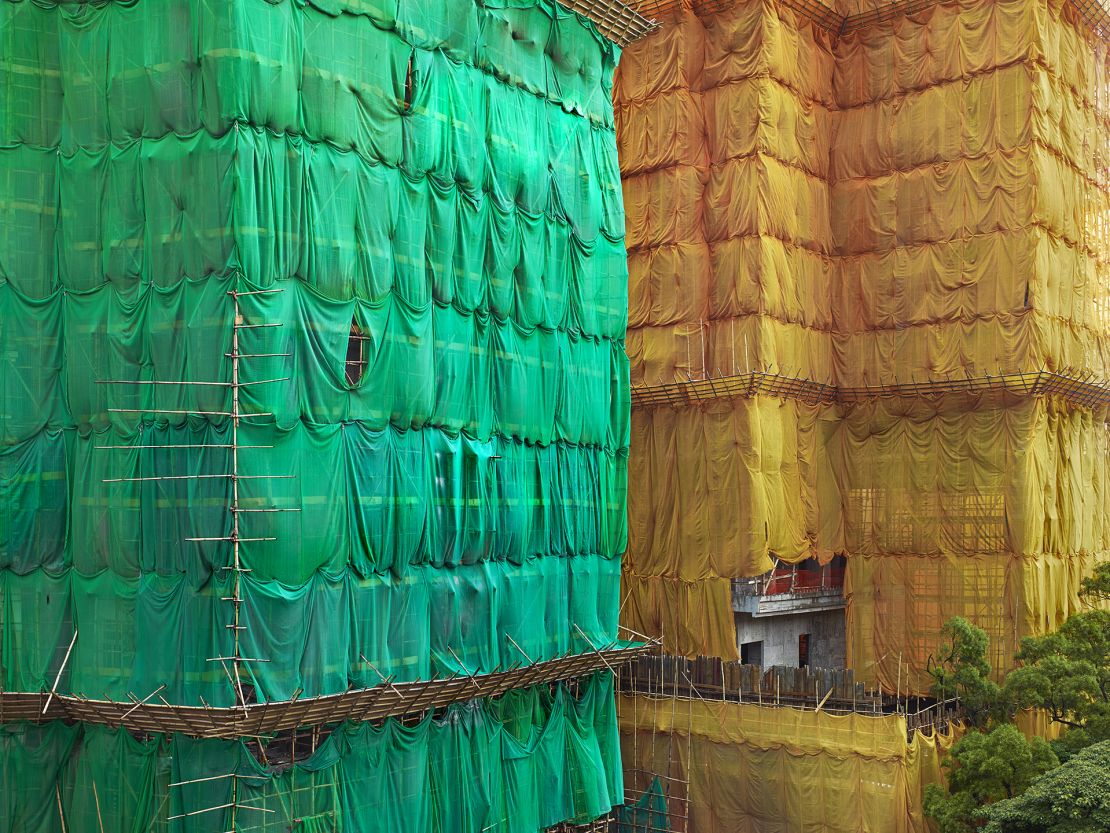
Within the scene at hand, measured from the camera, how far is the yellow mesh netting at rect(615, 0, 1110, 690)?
131 ft

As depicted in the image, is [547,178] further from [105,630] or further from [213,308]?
[105,630]

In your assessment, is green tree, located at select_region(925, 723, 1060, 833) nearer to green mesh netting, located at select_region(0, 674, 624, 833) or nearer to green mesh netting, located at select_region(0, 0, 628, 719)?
green mesh netting, located at select_region(0, 674, 624, 833)

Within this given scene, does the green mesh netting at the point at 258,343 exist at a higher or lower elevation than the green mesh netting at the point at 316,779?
higher

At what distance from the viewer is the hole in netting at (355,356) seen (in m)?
25.8

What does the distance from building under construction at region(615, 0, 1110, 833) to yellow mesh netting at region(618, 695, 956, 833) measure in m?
0.94

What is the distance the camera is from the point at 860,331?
142ft

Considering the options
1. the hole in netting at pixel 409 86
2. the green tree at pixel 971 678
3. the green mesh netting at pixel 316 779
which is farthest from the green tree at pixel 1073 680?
the hole in netting at pixel 409 86

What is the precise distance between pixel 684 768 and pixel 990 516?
13.4 metres

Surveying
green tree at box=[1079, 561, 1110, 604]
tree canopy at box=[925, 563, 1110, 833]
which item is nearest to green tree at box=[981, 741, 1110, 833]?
tree canopy at box=[925, 563, 1110, 833]

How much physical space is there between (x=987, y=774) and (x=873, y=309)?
17869 millimetres

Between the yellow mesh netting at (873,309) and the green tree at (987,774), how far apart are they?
8.77m

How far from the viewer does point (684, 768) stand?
35938 millimetres

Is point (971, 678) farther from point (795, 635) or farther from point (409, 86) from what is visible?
point (409, 86)

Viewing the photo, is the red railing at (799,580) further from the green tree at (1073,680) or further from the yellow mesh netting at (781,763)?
the green tree at (1073,680)
